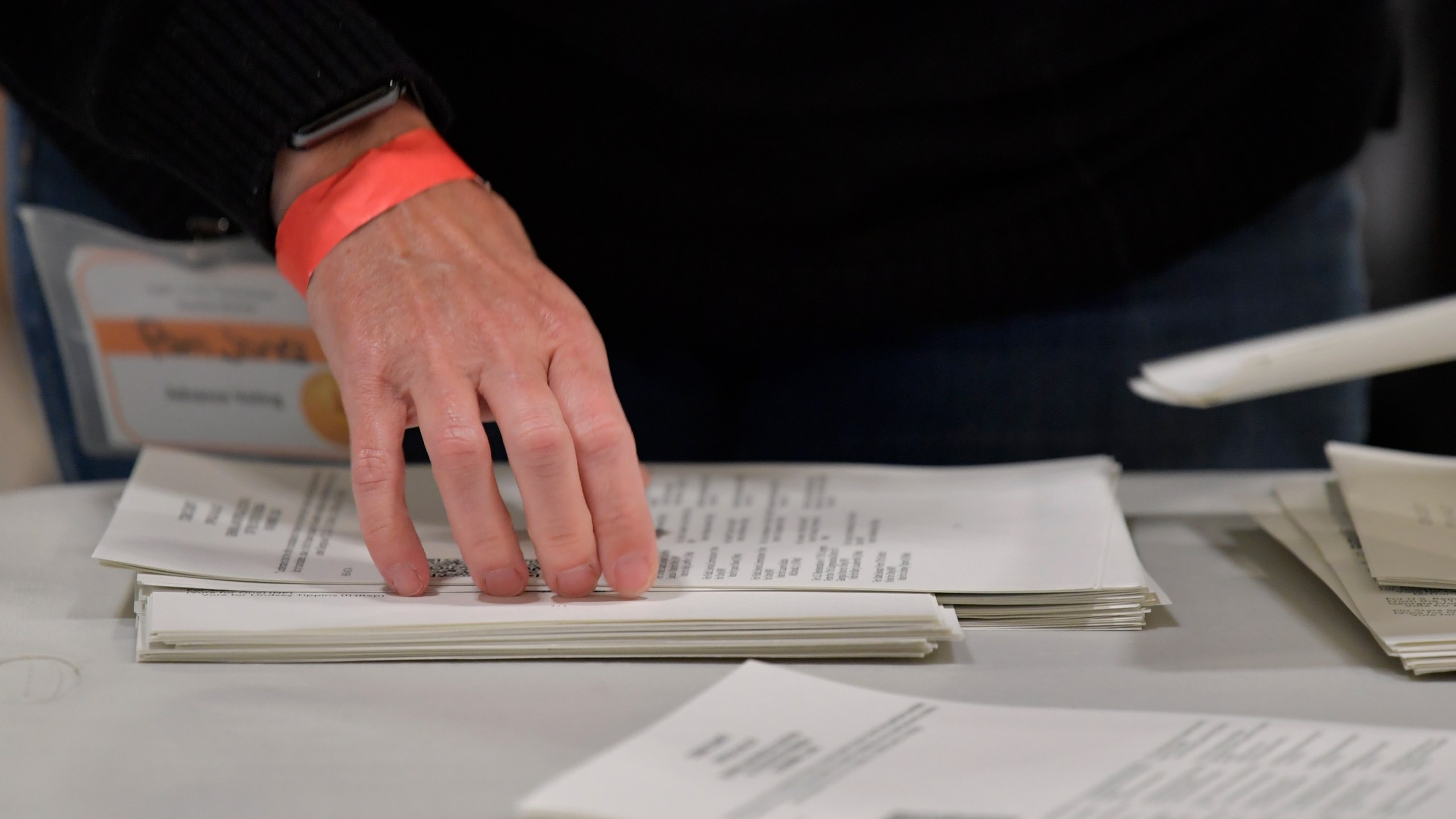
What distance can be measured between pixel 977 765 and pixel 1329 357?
31cm

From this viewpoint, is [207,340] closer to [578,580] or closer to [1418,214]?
[578,580]

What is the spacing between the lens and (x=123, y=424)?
3.13 ft

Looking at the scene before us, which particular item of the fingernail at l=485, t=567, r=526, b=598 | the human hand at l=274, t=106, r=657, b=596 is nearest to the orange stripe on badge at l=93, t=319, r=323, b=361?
the human hand at l=274, t=106, r=657, b=596

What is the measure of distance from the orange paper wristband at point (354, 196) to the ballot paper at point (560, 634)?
0.20 m

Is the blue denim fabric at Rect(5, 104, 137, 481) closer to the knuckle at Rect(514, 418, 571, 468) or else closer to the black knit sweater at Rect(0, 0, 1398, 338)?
the black knit sweater at Rect(0, 0, 1398, 338)

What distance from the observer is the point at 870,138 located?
81 centimetres

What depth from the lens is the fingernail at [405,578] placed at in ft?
1.66

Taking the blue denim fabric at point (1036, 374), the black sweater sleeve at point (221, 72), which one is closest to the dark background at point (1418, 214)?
the blue denim fabric at point (1036, 374)

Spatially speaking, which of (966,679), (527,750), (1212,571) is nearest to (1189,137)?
(1212,571)

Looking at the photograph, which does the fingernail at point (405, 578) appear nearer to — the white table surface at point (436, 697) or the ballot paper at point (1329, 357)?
the white table surface at point (436, 697)

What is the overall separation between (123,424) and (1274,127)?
98cm

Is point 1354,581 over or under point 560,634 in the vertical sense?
over

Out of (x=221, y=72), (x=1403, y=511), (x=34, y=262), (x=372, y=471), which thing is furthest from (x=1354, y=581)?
(x=34, y=262)

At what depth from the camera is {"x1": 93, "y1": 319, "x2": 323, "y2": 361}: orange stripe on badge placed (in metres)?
0.92
